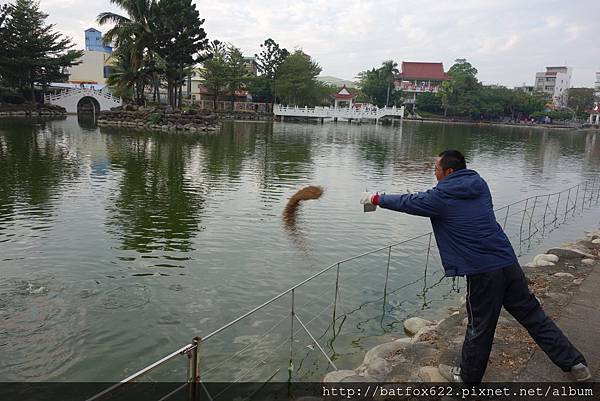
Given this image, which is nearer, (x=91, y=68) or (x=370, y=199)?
(x=370, y=199)

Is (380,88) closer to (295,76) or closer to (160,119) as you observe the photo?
(295,76)

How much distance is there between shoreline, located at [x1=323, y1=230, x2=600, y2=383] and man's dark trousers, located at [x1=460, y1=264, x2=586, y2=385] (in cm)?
33

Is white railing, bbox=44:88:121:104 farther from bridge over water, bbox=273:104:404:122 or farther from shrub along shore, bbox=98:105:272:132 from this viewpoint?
bridge over water, bbox=273:104:404:122

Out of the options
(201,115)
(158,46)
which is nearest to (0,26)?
(158,46)

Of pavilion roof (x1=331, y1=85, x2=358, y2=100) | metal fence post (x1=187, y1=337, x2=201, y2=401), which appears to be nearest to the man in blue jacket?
metal fence post (x1=187, y1=337, x2=201, y2=401)

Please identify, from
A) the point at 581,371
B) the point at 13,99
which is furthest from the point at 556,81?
the point at 581,371

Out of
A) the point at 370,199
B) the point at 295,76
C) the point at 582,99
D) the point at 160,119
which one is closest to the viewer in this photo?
the point at 370,199

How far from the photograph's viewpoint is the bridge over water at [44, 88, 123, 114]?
52.7 meters

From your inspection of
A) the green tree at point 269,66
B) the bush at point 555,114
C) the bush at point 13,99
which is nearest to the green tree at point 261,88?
the green tree at point 269,66

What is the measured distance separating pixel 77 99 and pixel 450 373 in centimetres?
5734

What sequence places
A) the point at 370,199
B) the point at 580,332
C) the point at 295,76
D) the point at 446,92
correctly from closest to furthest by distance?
1. the point at 370,199
2. the point at 580,332
3. the point at 295,76
4. the point at 446,92

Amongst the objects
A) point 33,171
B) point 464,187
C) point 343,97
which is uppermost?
point 343,97

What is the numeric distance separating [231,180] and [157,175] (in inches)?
110

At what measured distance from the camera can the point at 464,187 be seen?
366cm
